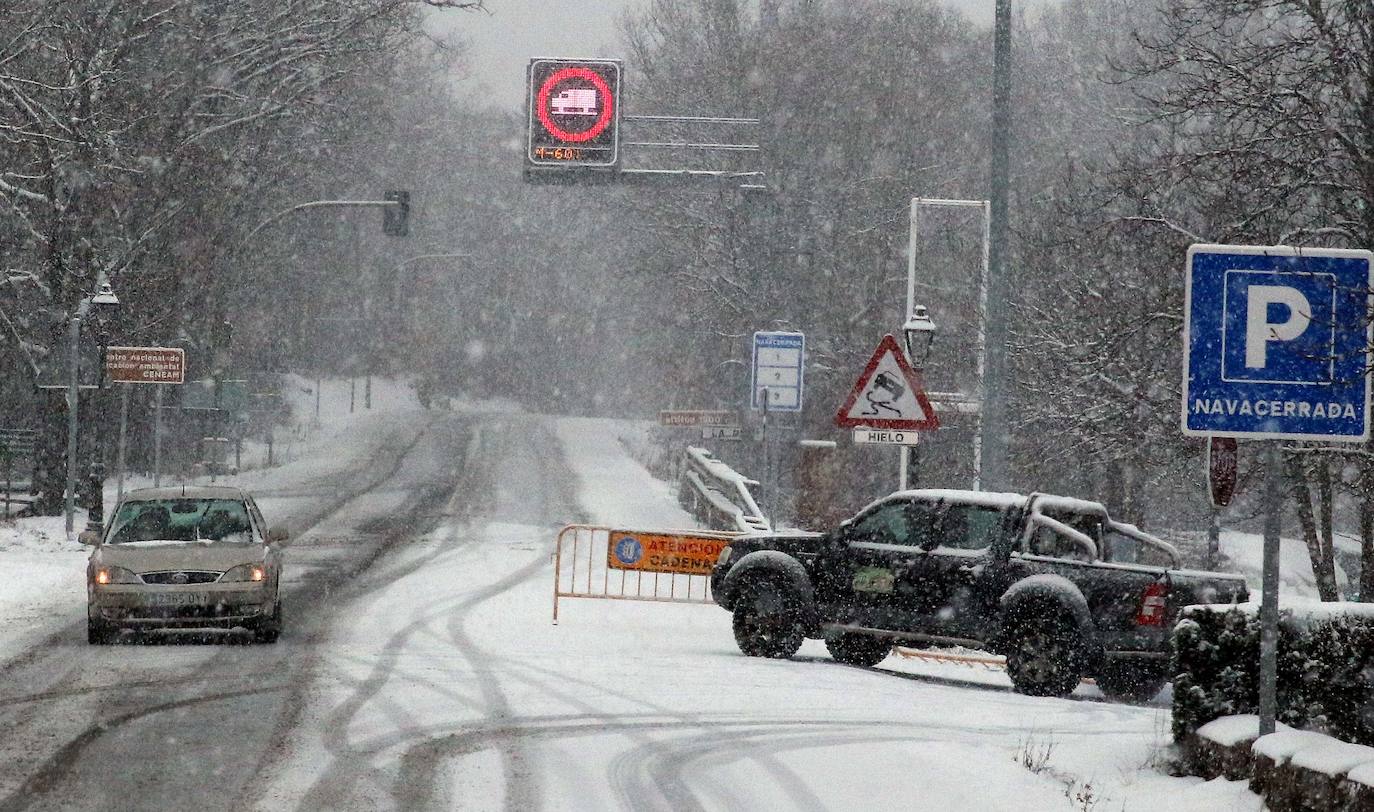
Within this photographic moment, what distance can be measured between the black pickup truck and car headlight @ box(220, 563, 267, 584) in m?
4.32

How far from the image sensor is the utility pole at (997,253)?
57.1 feet

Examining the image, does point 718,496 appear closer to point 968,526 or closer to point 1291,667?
point 968,526

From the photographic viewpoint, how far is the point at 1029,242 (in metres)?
33.2

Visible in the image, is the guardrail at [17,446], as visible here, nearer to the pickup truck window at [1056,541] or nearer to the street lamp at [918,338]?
the street lamp at [918,338]

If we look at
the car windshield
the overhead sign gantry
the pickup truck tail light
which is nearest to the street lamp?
the overhead sign gantry

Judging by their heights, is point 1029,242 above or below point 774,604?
above

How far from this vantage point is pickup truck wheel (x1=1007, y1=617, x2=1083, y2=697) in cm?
1491

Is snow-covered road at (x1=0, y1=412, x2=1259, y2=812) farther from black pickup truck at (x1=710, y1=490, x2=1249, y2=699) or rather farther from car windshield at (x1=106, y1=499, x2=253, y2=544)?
car windshield at (x1=106, y1=499, x2=253, y2=544)

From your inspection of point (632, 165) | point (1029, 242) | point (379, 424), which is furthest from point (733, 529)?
point (379, 424)

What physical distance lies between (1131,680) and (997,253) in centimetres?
467

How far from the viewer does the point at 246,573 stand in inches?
647

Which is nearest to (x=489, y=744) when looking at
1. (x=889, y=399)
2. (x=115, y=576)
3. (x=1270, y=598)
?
(x=1270, y=598)

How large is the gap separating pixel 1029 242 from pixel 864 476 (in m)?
11.0

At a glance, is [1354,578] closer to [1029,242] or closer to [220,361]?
[1029,242]
